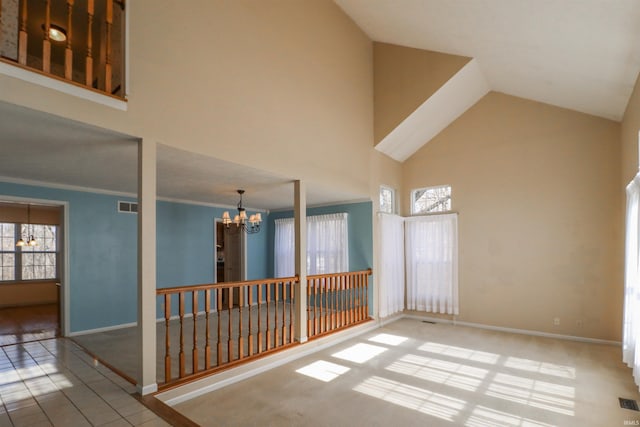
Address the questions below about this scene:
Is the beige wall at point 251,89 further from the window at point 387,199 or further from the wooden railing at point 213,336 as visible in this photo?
the wooden railing at point 213,336

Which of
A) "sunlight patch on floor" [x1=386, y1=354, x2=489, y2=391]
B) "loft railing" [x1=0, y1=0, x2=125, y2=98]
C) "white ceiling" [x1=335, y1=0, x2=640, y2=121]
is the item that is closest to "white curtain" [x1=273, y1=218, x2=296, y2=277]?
"sunlight patch on floor" [x1=386, y1=354, x2=489, y2=391]

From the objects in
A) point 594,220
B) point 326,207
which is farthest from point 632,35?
point 326,207

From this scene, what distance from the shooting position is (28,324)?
6258mm

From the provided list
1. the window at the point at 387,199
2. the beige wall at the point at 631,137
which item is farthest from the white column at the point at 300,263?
the beige wall at the point at 631,137

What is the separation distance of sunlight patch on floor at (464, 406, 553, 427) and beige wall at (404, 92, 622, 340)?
3.23 m

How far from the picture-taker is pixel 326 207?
24.0ft

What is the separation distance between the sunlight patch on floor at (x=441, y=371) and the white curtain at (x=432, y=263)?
2206mm

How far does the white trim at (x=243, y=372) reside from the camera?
321 cm

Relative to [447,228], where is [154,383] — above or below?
below

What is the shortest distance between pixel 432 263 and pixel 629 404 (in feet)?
11.8

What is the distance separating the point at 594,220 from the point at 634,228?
1.65 meters

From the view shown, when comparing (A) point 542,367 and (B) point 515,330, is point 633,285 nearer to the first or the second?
(A) point 542,367

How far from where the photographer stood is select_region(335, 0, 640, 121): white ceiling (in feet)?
10.3

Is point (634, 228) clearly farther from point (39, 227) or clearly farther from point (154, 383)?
point (39, 227)
